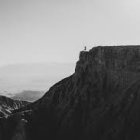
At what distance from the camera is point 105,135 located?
507 feet

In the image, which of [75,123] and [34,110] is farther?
[34,110]

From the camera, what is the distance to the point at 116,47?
557 feet

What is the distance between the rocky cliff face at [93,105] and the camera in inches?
6191

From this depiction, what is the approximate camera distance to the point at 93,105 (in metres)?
173

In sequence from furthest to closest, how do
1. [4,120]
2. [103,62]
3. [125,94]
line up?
[4,120]
[103,62]
[125,94]

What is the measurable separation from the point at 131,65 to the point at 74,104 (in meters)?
34.8

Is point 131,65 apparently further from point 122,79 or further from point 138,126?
point 138,126

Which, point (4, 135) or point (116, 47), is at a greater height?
point (116, 47)

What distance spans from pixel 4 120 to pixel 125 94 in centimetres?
6286

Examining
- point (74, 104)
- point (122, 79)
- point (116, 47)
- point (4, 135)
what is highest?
point (116, 47)

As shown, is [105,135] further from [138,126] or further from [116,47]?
[116,47]

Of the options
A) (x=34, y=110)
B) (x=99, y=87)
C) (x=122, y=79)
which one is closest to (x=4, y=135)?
(x=34, y=110)

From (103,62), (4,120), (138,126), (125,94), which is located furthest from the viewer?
(4,120)

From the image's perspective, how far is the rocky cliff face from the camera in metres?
157
